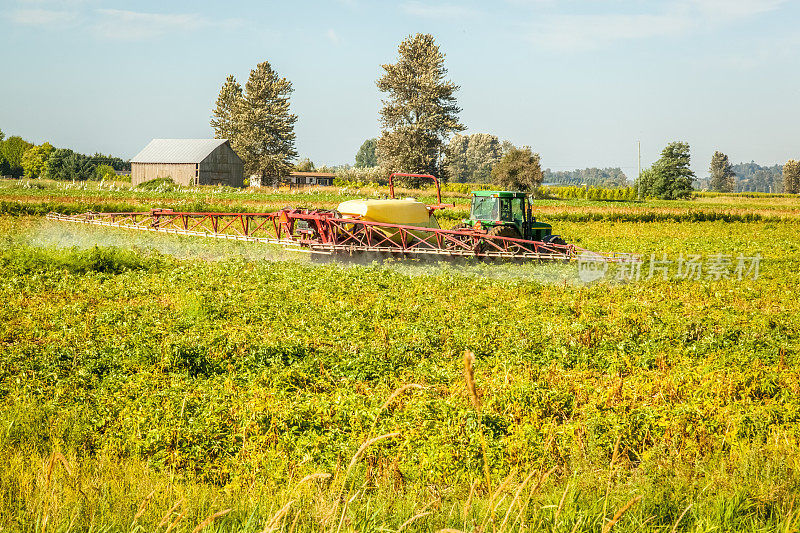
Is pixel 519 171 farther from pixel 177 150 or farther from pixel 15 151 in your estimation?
pixel 15 151

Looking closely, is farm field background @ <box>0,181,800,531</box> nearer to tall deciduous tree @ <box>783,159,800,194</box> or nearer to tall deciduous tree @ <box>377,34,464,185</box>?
tall deciduous tree @ <box>377,34,464,185</box>

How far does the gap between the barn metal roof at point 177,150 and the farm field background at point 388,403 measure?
5814cm

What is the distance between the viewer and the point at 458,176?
151 metres

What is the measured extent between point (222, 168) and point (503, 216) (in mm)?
58867

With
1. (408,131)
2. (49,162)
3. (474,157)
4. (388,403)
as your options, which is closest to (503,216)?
(388,403)

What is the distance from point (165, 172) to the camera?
72.9 metres

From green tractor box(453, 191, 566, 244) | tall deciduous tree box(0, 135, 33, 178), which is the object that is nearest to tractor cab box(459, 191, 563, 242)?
green tractor box(453, 191, 566, 244)

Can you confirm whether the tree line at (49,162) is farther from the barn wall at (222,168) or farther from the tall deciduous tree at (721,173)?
the tall deciduous tree at (721,173)

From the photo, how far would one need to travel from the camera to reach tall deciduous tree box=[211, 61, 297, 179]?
81062 mm

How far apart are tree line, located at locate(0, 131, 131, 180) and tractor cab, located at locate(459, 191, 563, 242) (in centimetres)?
8340

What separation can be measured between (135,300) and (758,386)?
11.4 metres

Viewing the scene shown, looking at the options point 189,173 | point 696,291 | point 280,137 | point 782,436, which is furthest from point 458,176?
point 782,436

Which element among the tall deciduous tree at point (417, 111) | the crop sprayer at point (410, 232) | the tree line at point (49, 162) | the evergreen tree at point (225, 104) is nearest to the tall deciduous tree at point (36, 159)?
the tree line at point (49, 162)

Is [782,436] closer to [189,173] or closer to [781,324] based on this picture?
[781,324]
